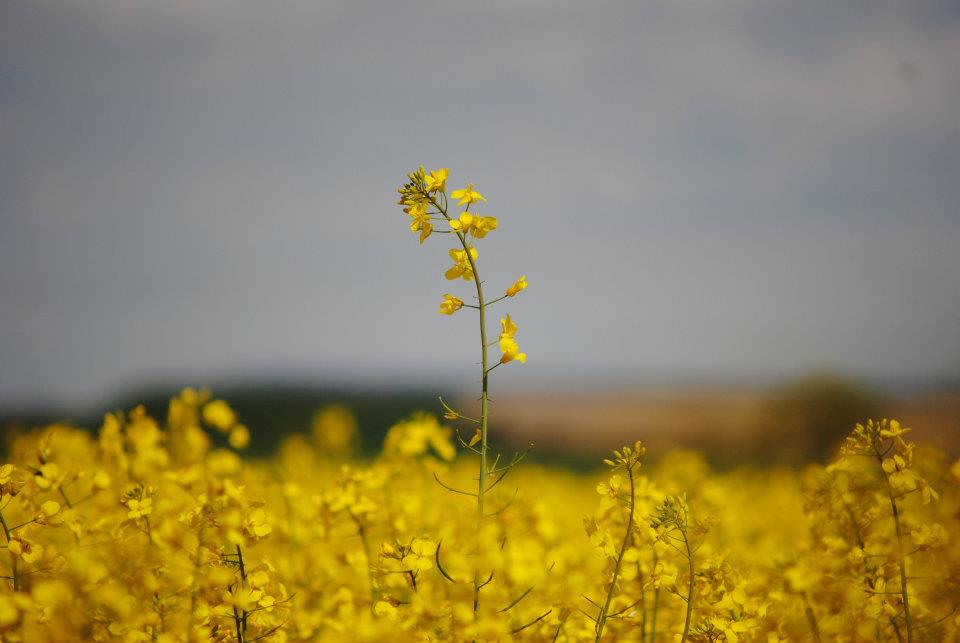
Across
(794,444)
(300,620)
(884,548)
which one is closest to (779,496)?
(884,548)

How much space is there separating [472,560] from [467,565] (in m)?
0.07

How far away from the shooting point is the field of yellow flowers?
178 cm

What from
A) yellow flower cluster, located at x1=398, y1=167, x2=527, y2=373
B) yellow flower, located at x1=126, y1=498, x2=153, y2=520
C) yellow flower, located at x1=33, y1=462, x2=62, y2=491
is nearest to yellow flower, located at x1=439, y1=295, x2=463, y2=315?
yellow flower cluster, located at x1=398, y1=167, x2=527, y2=373

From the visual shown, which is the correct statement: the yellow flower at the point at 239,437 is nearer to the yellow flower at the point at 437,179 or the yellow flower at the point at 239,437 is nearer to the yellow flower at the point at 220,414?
the yellow flower at the point at 220,414

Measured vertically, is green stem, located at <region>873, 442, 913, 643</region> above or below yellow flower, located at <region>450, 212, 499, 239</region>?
below

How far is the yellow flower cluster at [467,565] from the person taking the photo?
5.91ft

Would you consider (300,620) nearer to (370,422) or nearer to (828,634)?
(828,634)

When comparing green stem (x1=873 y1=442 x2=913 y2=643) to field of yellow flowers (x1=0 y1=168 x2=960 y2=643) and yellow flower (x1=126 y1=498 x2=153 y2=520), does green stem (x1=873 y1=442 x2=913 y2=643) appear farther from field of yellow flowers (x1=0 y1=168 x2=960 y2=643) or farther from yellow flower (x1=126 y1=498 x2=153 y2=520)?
yellow flower (x1=126 y1=498 x2=153 y2=520)

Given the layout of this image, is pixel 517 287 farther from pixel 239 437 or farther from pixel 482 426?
pixel 239 437

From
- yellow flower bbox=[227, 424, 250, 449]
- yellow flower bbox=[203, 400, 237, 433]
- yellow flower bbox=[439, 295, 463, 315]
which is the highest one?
yellow flower bbox=[439, 295, 463, 315]

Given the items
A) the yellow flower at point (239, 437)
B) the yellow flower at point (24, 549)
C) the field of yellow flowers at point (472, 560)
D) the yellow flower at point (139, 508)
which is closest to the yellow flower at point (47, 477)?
the field of yellow flowers at point (472, 560)

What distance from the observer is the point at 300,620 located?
2305mm

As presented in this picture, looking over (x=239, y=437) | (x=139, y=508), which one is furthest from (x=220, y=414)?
(x=139, y=508)

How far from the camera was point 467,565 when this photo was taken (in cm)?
Result: 184
